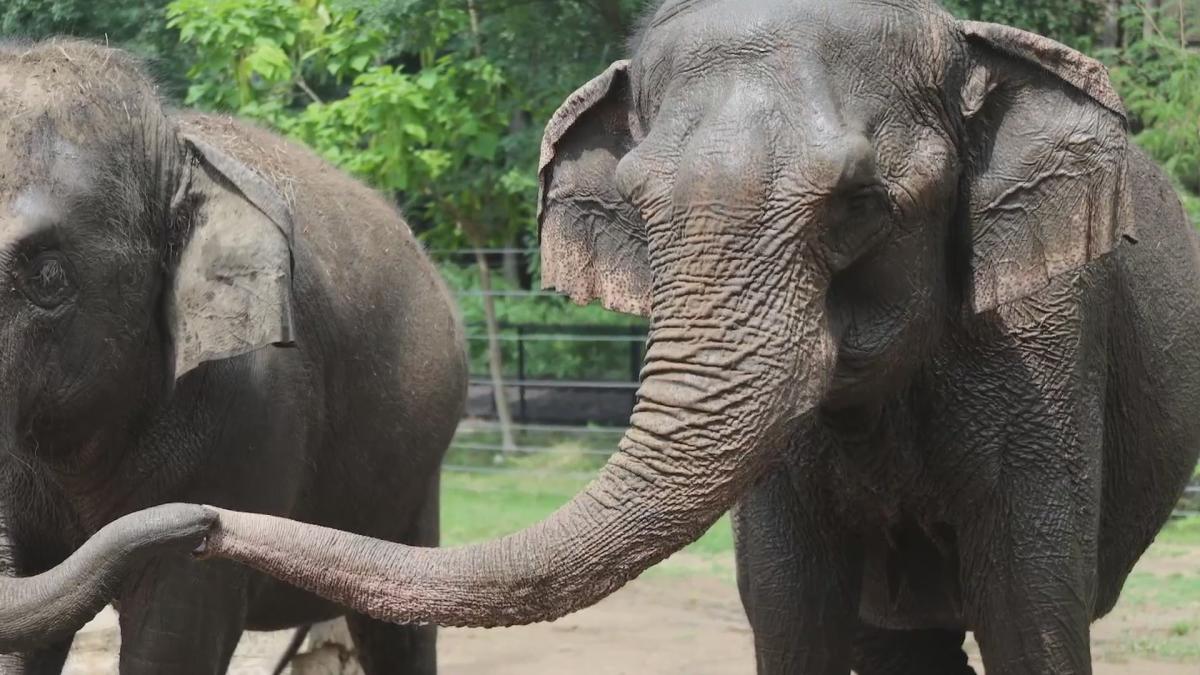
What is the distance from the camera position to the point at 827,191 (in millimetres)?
3650

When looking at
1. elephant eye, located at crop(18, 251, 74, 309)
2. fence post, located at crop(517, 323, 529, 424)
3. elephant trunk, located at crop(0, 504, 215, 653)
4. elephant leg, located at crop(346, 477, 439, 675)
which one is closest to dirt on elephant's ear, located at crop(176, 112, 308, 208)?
elephant eye, located at crop(18, 251, 74, 309)

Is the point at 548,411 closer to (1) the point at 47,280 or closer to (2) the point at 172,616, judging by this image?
(2) the point at 172,616

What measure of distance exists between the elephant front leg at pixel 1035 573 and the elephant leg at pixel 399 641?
9.42 feet

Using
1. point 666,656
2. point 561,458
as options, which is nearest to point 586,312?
point 561,458

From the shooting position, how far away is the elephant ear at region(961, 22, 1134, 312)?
161 inches

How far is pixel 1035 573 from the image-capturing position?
4.36 meters

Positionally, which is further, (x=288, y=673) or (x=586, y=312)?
(x=586, y=312)

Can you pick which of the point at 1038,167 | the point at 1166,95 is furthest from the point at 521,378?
the point at 1038,167

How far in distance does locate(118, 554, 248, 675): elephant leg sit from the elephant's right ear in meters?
1.35

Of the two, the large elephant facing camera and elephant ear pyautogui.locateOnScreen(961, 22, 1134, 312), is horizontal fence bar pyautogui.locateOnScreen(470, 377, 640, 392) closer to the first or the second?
the large elephant facing camera

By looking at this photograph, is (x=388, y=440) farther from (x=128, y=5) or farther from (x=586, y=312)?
(x=586, y=312)

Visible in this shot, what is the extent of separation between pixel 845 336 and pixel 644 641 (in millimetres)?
5431

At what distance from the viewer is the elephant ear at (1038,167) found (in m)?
4.08

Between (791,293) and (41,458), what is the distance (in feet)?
7.06
